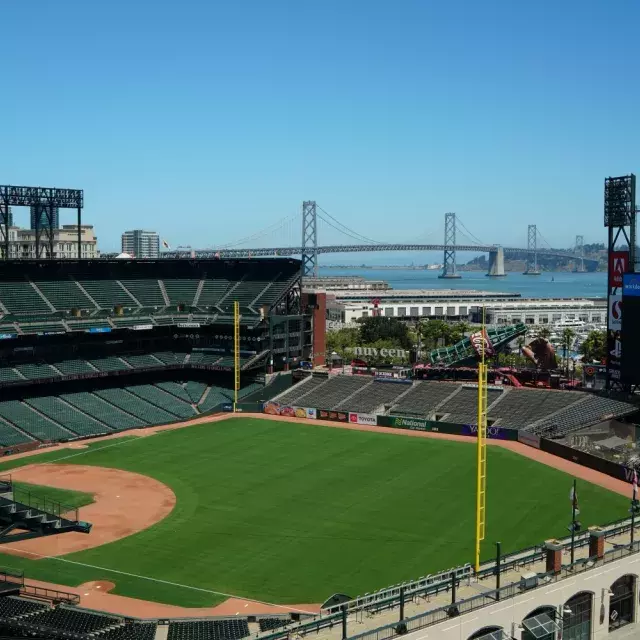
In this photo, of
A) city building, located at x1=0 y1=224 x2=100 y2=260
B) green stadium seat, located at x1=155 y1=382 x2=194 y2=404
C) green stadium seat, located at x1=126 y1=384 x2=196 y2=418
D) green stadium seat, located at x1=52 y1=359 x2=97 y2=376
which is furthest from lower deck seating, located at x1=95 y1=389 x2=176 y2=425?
city building, located at x1=0 y1=224 x2=100 y2=260

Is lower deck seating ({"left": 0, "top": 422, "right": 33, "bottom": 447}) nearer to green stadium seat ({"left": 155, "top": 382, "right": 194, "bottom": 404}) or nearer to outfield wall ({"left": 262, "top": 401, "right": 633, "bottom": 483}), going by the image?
green stadium seat ({"left": 155, "top": 382, "right": 194, "bottom": 404})

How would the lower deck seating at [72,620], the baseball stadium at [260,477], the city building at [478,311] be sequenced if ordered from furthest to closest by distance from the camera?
1. the city building at [478,311]
2. the baseball stadium at [260,477]
3. the lower deck seating at [72,620]

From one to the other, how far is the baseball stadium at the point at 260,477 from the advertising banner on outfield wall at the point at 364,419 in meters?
0.18

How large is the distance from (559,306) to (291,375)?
112085 mm

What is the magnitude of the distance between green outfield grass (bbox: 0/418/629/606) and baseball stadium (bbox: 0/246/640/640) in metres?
0.18

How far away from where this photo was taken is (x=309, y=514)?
47062 millimetres

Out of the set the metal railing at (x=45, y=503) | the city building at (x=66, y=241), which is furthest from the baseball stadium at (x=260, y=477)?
the city building at (x=66, y=241)

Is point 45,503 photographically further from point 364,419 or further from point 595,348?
point 595,348

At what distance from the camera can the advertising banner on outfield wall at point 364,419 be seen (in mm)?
73188

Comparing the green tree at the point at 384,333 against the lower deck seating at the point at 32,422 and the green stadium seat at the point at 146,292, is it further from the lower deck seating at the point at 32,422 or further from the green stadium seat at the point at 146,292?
the lower deck seating at the point at 32,422

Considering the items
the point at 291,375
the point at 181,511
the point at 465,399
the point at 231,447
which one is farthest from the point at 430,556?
the point at 291,375

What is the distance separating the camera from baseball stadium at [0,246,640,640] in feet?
92.9

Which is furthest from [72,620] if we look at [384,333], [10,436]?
[384,333]

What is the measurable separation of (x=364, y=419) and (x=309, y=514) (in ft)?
88.4
